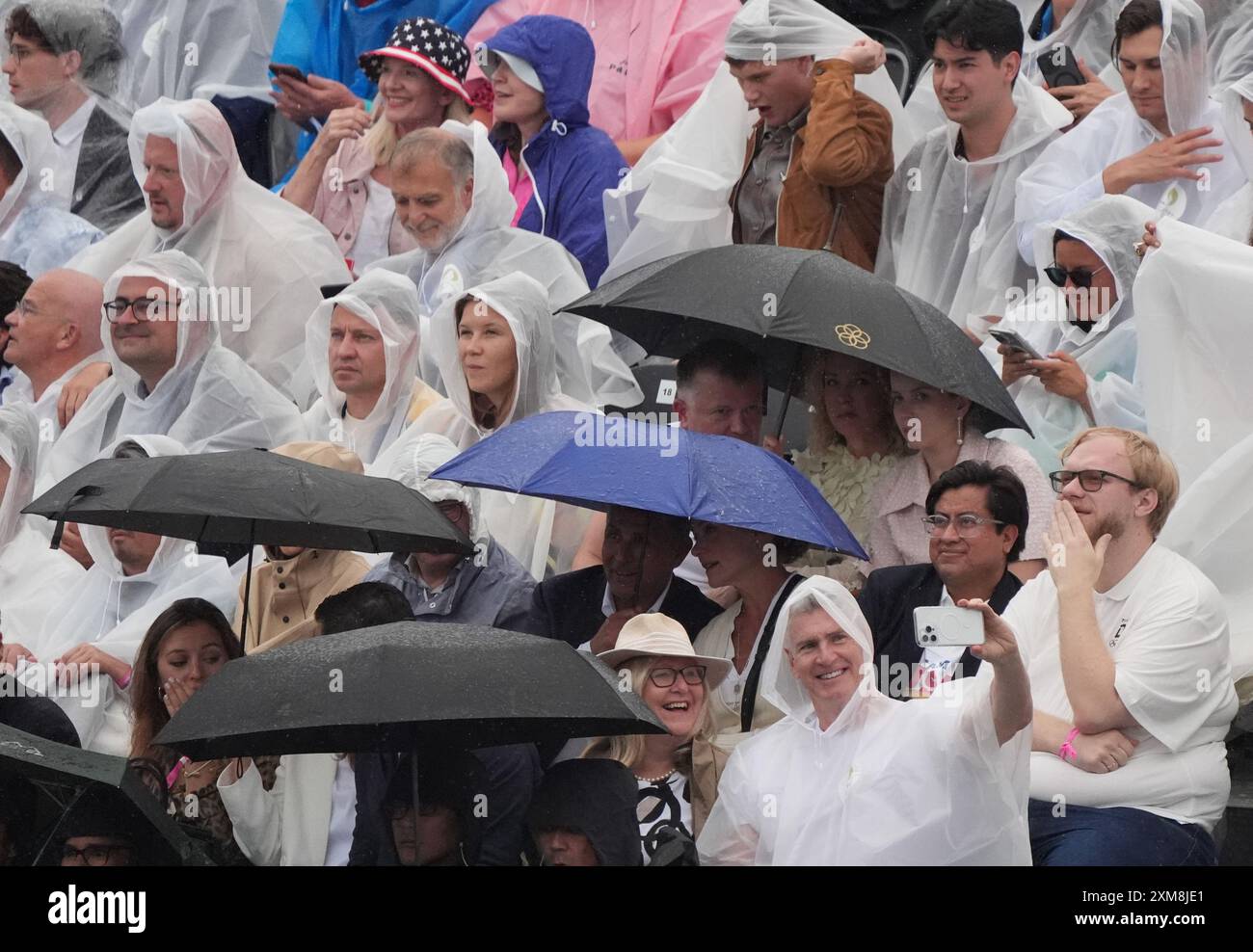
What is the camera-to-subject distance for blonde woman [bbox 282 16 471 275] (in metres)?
10.5

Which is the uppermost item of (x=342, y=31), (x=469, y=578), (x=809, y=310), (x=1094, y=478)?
(x=342, y=31)

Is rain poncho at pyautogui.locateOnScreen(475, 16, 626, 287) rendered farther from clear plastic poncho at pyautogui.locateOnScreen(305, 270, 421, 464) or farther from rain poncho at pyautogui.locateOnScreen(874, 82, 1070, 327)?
rain poncho at pyautogui.locateOnScreen(874, 82, 1070, 327)

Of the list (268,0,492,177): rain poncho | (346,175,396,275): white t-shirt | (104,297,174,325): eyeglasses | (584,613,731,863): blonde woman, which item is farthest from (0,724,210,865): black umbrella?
(268,0,492,177): rain poncho

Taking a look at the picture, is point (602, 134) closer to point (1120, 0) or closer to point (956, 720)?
point (1120, 0)

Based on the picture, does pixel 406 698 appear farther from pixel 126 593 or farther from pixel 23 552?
pixel 23 552

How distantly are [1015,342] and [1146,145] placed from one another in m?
1.41

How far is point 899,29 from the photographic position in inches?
424

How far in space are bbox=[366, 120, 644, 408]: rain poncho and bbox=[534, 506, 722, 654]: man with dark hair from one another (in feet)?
6.93

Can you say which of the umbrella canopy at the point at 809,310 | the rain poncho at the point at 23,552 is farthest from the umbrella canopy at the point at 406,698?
the rain poncho at the point at 23,552

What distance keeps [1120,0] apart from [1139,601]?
389 cm

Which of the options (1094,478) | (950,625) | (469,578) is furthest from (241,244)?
(950,625)

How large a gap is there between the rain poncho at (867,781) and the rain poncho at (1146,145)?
262cm

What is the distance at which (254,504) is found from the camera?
6.91 meters

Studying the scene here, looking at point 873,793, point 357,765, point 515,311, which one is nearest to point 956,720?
point 873,793
